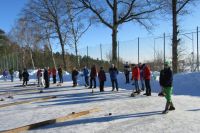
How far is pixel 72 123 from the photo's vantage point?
46.3 feet

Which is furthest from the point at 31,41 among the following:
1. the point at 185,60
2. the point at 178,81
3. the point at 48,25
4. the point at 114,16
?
the point at 178,81

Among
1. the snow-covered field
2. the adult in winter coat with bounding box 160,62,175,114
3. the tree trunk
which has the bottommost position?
the snow-covered field

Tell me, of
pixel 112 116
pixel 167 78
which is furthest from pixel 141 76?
pixel 112 116

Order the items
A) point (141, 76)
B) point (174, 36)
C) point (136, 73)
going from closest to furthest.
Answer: point (136, 73) < point (141, 76) < point (174, 36)

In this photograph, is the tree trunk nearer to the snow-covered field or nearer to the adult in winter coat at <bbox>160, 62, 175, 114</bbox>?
the snow-covered field

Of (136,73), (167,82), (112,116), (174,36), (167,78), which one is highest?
(174,36)

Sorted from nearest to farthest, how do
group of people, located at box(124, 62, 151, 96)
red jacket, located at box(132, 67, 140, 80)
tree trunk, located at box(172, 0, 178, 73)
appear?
group of people, located at box(124, 62, 151, 96) < red jacket, located at box(132, 67, 140, 80) < tree trunk, located at box(172, 0, 178, 73)

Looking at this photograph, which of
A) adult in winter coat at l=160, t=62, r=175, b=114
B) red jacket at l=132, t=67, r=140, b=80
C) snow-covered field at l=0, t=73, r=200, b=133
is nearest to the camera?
snow-covered field at l=0, t=73, r=200, b=133

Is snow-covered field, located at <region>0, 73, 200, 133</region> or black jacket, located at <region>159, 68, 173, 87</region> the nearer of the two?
snow-covered field, located at <region>0, 73, 200, 133</region>

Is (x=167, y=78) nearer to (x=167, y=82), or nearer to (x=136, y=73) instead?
(x=167, y=82)

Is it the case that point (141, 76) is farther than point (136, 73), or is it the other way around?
point (141, 76)

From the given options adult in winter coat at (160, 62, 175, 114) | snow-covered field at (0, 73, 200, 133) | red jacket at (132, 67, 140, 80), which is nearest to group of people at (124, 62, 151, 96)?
red jacket at (132, 67, 140, 80)

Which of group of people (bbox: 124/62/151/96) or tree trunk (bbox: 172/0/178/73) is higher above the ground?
tree trunk (bbox: 172/0/178/73)

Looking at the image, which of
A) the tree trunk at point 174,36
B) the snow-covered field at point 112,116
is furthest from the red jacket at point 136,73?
the tree trunk at point 174,36
